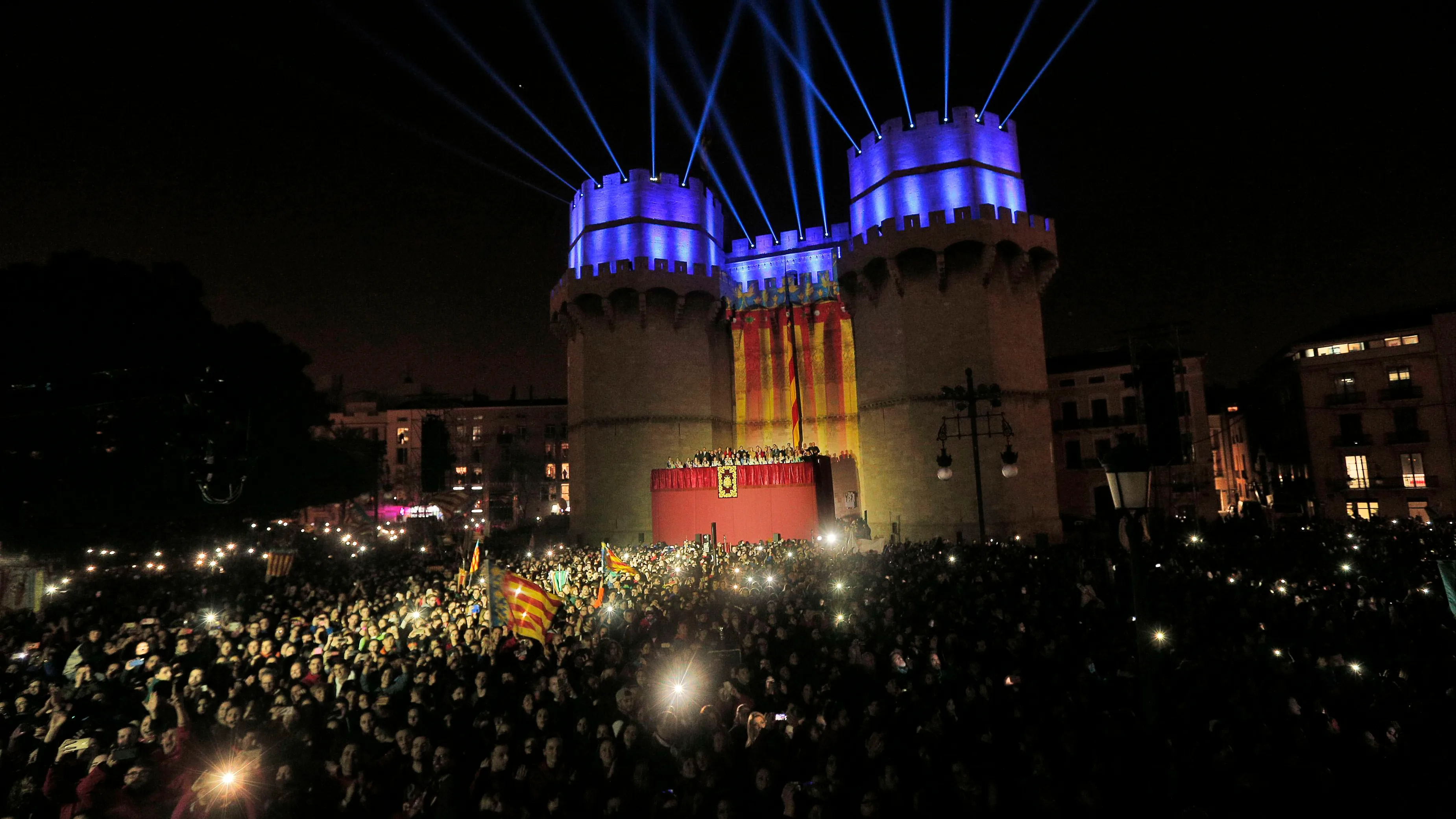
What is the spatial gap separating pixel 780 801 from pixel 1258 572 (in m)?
14.7

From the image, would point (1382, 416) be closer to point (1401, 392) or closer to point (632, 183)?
point (1401, 392)

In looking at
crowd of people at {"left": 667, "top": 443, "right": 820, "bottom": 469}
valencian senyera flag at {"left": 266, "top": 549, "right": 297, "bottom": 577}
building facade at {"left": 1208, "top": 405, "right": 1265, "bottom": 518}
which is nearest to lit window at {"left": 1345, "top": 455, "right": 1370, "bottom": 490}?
building facade at {"left": 1208, "top": 405, "right": 1265, "bottom": 518}

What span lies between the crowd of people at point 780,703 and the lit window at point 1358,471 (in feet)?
94.6

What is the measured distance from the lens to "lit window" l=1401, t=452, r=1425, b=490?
1398 inches

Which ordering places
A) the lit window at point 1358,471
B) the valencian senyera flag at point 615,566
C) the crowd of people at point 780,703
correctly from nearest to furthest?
the crowd of people at point 780,703
the valencian senyera flag at point 615,566
the lit window at point 1358,471

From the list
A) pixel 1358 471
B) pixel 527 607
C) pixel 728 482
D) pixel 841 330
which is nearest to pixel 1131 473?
pixel 527 607

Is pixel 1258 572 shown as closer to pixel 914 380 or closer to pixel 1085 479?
pixel 914 380

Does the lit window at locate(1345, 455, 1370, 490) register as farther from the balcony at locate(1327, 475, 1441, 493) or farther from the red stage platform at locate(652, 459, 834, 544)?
the red stage platform at locate(652, 459, 834, 544)

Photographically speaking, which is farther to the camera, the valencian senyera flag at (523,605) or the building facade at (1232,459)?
the building facade at (1232,459)

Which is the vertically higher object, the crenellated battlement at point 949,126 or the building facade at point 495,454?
the crenellated battlement at point 949,126

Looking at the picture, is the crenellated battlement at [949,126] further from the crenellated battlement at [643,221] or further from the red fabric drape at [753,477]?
the red fabric drape at [753,477]

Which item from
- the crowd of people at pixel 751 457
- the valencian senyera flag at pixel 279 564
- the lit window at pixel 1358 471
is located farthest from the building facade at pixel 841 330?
the lit window at pixel 1358 471

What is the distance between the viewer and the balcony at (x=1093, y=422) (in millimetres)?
42938

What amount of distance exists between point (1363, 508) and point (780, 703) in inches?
1713
